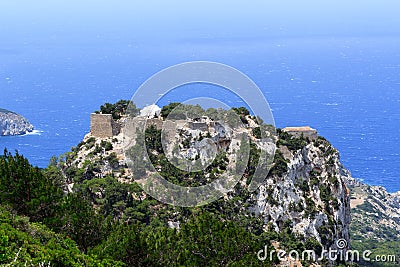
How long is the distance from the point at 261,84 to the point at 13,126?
49832 millimetres

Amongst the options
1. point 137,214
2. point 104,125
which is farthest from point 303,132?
point 137,214

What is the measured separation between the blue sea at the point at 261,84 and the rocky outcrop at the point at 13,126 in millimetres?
1799

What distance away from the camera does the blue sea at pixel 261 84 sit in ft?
251

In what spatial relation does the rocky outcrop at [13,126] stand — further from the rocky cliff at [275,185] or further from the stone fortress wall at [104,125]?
the stone fortress wall at [104,125]

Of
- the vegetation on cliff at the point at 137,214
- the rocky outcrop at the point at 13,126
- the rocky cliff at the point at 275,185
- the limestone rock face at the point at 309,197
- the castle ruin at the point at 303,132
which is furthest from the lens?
the rocky outcrop at the point at 13,126

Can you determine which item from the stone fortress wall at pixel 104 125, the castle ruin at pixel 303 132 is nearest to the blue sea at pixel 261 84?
the castle ruin at pixel 303 132

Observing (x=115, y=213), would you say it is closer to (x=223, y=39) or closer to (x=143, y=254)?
(x=143, y=254)

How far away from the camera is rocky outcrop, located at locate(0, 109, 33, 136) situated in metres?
76.4

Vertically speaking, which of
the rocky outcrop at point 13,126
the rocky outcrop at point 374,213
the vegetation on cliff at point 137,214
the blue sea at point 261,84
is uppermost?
the blue sea at point 261,84

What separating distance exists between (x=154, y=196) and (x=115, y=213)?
1.66 meters

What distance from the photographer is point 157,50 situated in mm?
154125

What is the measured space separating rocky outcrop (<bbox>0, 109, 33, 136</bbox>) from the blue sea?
5.90 feet

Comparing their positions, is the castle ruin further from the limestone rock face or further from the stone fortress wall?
the stone fortress wall

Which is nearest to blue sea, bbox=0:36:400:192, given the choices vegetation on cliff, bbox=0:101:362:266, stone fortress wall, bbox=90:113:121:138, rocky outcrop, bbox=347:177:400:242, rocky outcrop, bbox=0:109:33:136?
rocky outcrop, bbox=0:109:33:136
